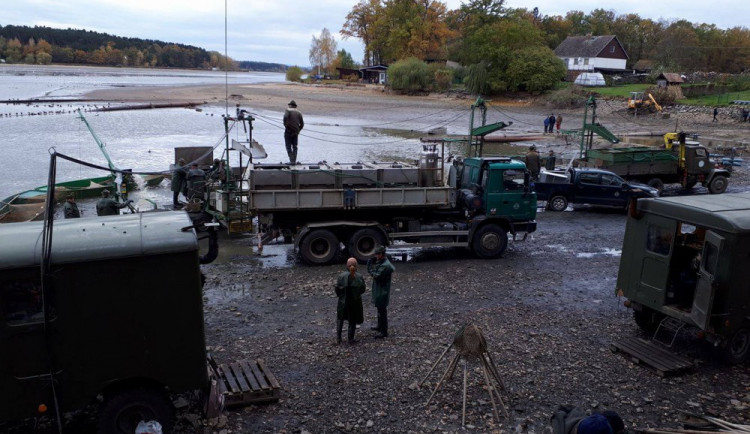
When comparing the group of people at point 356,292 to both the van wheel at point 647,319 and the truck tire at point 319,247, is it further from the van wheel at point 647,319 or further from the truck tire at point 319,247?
the truck tire at point 319,247

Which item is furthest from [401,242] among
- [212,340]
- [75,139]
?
[75,139]

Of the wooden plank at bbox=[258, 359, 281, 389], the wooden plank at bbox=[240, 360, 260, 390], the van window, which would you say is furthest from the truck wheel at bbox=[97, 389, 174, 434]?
the van window

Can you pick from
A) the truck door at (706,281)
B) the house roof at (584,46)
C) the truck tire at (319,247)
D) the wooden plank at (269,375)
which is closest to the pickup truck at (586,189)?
the truck tire at (319,247)

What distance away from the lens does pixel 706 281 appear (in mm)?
8922

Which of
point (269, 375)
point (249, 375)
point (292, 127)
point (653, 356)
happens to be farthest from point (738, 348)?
point (292, 127)

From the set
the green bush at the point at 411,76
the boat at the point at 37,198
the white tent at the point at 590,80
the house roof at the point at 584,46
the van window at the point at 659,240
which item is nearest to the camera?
the van window at the point at 659,240

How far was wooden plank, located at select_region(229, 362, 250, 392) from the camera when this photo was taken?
Result: 7941 millimetres

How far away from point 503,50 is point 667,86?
1949 centimetres

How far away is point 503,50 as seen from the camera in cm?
7175

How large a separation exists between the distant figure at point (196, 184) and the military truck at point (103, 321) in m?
10.2

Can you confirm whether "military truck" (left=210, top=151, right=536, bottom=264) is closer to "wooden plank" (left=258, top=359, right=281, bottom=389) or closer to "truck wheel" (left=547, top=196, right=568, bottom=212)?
"wooden plank" (left=258, top=359, right=281, bottom=389)

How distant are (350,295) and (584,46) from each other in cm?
8658

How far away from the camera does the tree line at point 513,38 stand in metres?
72.4

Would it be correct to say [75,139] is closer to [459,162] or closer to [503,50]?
[459,162]
